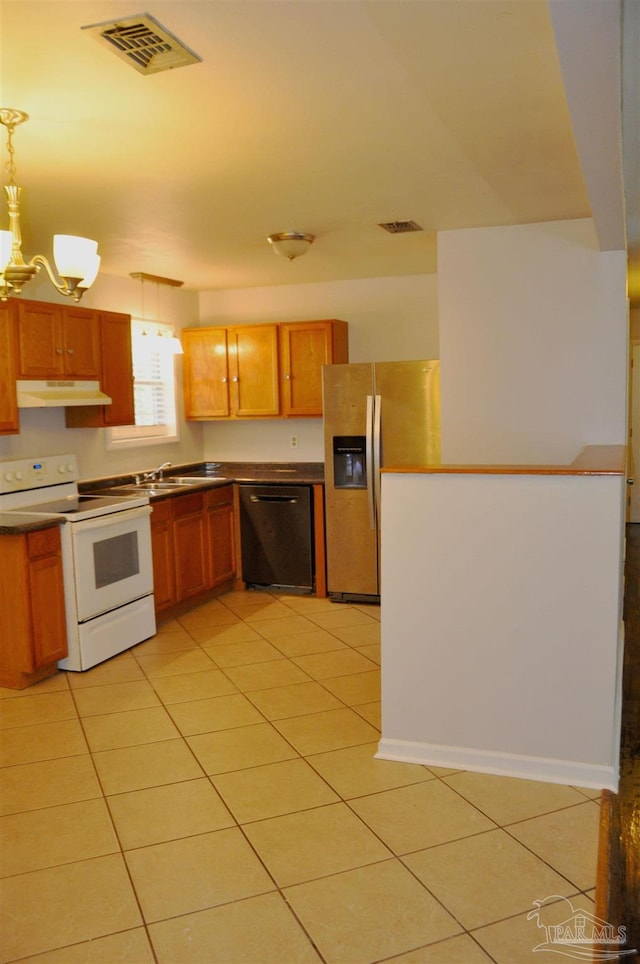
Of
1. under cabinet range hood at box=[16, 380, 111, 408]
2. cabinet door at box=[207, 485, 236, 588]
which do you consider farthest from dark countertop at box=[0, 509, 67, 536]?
cabinet door at box=[207, 485, 236, 588]

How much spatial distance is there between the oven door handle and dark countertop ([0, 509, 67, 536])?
108 millimetres

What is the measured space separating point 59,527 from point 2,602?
18.6 inches

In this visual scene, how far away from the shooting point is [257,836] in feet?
8.07

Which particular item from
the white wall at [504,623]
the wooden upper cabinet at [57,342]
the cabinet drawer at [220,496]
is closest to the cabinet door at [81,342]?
the wooden upper cabinet at [57,342]

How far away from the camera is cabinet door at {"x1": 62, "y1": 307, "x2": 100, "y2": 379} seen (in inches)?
176

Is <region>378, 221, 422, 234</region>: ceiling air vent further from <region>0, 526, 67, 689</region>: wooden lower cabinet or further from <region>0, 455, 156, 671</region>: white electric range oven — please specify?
<region>0, 526, 67, 689</region>: wooden lower cabinet

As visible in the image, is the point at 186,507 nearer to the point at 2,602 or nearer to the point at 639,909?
the point at 2,602

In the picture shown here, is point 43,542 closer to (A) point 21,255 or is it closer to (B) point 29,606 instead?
(B) point 29,606

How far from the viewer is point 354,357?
6.02m

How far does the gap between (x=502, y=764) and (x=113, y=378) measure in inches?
135

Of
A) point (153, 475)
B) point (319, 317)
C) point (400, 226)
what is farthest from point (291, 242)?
point (153, 475)

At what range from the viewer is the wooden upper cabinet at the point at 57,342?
415cm

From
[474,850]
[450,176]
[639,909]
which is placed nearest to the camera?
[639,909]

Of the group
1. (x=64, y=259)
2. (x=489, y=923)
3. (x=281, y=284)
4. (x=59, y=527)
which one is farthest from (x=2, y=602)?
(x=281, y=284)
